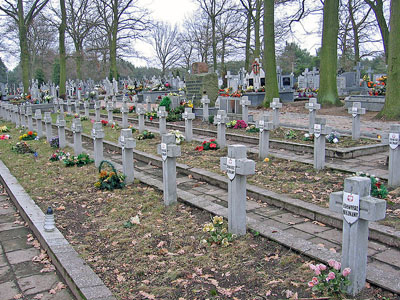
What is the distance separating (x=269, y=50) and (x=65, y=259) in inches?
651

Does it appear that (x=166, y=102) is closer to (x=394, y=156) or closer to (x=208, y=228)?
(x=394, y=156)

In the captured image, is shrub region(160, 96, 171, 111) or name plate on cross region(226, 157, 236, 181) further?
shrub region(160, 96, 171, 111)

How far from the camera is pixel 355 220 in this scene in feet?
10.8

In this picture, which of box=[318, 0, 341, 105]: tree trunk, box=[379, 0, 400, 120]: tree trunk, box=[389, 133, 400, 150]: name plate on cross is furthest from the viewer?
box=[318, 0, 341, 105]: tree trunk

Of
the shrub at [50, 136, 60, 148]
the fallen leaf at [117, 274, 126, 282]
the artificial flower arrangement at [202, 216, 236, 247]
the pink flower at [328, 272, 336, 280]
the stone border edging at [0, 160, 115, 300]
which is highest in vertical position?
the shrub at [50, 136, 60, 148]

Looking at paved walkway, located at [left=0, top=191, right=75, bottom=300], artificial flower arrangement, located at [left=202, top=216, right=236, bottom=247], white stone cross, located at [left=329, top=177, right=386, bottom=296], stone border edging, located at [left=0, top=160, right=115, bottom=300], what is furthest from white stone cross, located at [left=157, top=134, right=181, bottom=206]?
white stone cross, located at [left=329, top=177, right=386, bottom=296]

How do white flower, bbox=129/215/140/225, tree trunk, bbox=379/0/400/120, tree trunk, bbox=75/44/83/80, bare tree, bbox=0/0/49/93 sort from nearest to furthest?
white flower, bbox=129/215/140/225 → tree trunk, bbox=379/0/400/120 → bare tree, bbox=0/0/49/93 → tree trunk, bbox=75/44/83/80

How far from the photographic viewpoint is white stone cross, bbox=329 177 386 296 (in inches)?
127

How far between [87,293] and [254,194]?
3486mm

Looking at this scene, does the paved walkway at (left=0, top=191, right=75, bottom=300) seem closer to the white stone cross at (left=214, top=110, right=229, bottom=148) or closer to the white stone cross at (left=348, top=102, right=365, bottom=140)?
the white stone cross at (left=214, top=110, right=229, bottom=148)

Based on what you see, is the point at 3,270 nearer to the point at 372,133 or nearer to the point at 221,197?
the point at 221,197

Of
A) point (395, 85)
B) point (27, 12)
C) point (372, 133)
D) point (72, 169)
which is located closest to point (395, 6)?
point (395, 85)

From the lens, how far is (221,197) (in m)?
6.63

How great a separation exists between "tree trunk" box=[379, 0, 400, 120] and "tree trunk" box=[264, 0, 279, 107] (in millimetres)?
6069
